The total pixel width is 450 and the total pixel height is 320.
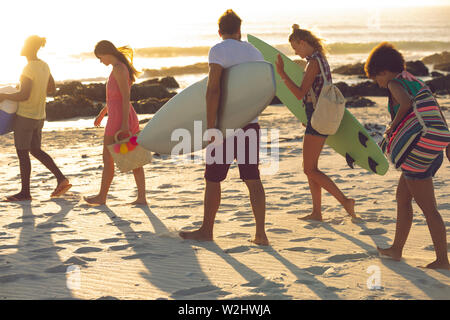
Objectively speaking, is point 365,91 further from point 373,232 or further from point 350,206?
point 373,232

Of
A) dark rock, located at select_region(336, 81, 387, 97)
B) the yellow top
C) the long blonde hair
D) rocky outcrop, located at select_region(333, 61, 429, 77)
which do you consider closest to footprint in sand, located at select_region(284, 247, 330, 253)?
the long blonde hair

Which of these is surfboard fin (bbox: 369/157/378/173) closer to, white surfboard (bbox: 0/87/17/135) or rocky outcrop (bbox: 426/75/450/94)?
white surfboard (bbox: 0/87/17/135)

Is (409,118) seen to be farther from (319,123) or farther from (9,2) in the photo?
(9,2)

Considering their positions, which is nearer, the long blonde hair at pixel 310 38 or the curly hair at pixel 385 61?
the curly hair at pixel 385 61

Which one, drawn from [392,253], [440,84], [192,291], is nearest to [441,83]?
[440,84]

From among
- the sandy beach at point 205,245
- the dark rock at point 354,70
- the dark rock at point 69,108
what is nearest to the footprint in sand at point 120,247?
the sandy beach at point 205,245

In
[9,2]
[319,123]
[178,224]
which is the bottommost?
[178,224]

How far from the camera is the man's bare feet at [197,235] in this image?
15.2 feet

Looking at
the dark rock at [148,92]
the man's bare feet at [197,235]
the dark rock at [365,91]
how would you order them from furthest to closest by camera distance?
the dark rock at [148,92]
the dark rock at [365,91]
the man's bare feet at [197,235]

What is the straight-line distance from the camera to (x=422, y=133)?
371cm

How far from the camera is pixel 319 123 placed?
187 inches

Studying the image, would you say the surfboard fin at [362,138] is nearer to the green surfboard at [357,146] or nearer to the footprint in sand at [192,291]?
the green surfboard at [357,146]

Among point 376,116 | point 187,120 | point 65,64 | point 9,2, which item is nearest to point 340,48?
point 65,64
